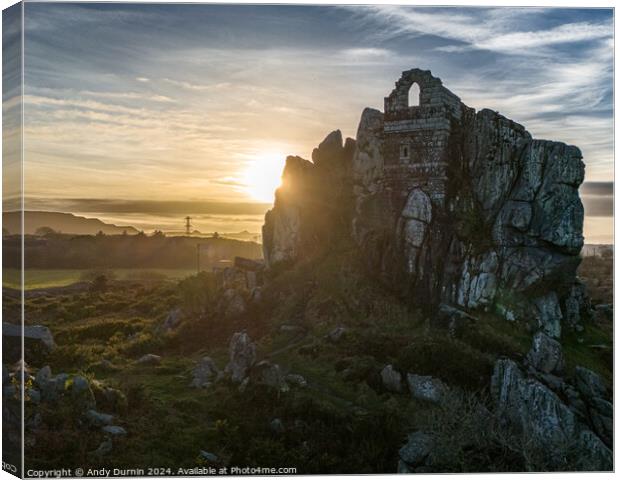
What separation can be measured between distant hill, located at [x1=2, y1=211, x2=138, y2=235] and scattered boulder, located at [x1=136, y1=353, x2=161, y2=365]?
3.95 meters

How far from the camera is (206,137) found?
1883 cm

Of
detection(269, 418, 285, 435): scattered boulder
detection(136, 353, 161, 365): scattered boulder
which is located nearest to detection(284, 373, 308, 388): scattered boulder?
detection(269, 418, 285, 435): scattered boulder

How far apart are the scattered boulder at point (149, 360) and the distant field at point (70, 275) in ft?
10.9

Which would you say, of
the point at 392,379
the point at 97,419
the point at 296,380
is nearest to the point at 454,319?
the point at 392,379

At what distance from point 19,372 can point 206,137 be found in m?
7.81

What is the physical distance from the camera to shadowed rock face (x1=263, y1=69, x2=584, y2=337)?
66.0 feet

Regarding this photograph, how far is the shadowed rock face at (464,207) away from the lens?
20125 millimetres

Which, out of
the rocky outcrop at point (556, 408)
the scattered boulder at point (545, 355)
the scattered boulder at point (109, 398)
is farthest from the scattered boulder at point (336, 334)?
the scattered boulder at point (109, 398)

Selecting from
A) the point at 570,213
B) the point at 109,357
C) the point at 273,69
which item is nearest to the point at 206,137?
the point at 273,69

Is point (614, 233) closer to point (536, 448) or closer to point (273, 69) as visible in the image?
point (536, 448)

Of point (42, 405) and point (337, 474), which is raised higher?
point (42, 405)

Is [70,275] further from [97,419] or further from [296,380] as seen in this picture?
[296,380]

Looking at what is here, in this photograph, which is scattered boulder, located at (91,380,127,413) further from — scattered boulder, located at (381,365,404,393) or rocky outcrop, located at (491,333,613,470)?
rocky outcrop, located at (491,333,613,470)

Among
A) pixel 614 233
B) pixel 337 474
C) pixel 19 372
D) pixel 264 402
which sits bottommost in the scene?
pixel 337 474
